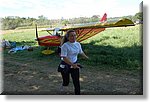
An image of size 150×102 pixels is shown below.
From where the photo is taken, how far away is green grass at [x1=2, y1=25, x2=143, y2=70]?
295cm

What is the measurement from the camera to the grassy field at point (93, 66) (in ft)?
9.68

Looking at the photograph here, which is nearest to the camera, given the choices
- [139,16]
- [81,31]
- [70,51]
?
[70,51]

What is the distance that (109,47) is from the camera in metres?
3.06

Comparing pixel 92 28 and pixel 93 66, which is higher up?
pixel 92 28

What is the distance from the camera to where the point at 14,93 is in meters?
3.00

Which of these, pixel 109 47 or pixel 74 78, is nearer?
pixel 74 78

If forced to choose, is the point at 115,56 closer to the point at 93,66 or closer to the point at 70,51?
the point at 93,66

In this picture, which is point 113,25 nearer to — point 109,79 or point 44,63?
point 109,79

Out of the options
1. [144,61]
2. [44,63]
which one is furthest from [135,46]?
[44,63]

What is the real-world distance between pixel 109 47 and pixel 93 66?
24 cm

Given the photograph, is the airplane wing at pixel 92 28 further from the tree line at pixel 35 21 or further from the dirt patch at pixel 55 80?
the dirt patch at pixel 55 80

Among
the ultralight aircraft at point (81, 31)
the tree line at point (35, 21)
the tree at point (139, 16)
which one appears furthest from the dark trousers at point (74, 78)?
the tree at point (139, 16)

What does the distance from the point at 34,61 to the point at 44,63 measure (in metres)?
0.10

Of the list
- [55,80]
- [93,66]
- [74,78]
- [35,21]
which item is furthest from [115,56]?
[35,21]
